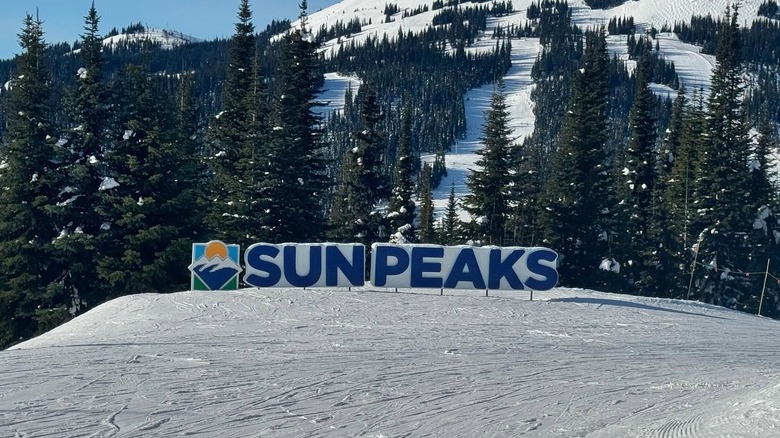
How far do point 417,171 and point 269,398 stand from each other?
14816 centimetres

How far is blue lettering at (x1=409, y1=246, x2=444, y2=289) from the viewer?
21.1m

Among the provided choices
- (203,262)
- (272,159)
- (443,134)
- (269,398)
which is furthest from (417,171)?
(269,398)

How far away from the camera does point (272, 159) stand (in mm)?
33219

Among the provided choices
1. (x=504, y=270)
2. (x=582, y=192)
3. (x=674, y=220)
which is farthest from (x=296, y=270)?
(x=674, y=220)

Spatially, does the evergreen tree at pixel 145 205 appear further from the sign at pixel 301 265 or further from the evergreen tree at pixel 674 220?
the evergreen tree at pixel 674 220

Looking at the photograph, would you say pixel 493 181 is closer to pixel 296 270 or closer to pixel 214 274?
pixel 296 270

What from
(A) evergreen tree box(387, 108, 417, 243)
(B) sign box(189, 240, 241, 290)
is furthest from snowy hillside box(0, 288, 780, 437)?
(A) evergreen tree box(387, 108, 417, 243)

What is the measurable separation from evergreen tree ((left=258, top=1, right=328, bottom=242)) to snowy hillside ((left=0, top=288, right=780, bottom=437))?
44.3 ft

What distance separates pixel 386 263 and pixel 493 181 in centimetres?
1660

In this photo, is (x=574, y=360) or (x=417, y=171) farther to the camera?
(x=417, y=171)

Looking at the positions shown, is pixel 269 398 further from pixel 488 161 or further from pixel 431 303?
pixel 488 161

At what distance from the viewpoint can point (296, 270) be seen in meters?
20.8

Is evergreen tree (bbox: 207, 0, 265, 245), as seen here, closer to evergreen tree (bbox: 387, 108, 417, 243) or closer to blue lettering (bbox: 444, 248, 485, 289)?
evergreen tree (bbox: 387, 108, 417, 243)

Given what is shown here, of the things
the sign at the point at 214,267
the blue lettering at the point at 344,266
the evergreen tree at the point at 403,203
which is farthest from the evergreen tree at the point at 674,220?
the sign at the point at 214,267
